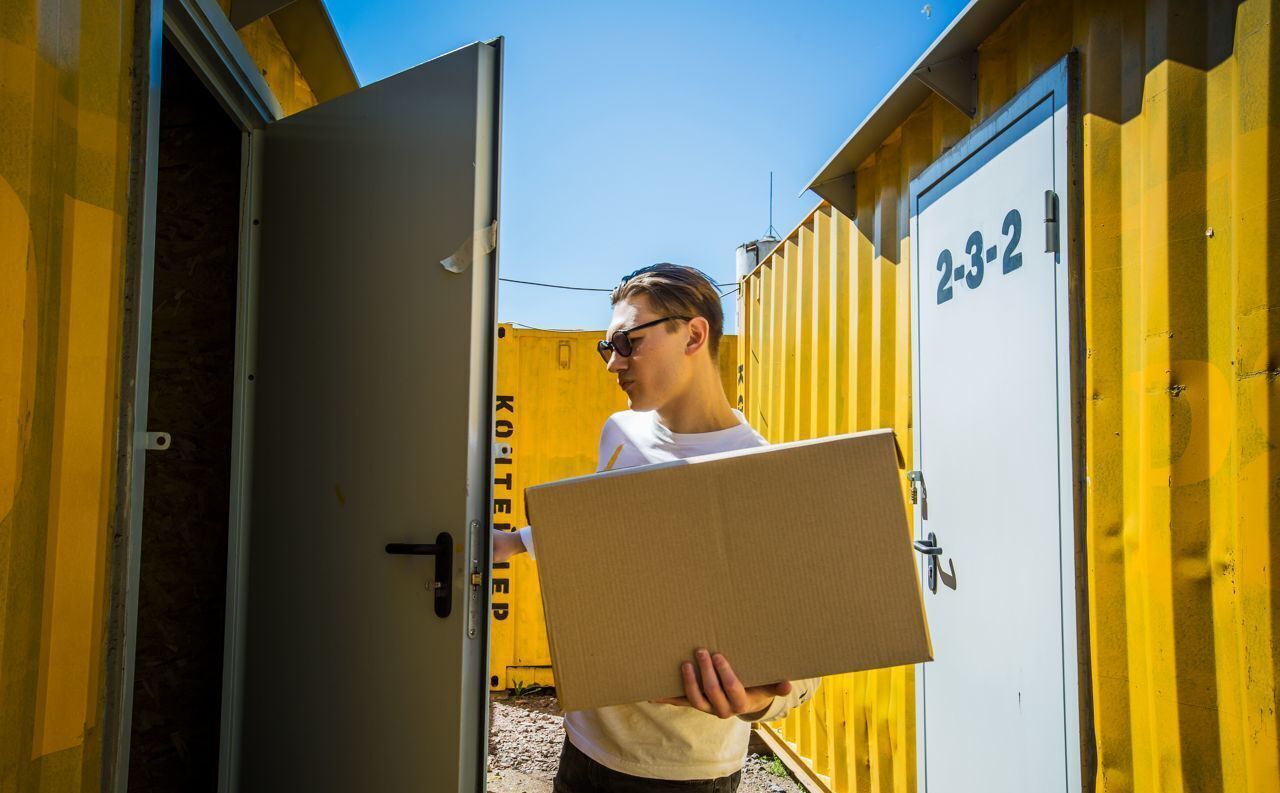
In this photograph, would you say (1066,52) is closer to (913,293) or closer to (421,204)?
(913,293)

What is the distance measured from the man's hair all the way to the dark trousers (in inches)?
34.2

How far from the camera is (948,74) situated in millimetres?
2410

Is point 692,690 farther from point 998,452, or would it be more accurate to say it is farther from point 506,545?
point 998,452

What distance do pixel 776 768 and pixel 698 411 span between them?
331cm

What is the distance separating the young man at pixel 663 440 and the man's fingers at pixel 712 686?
16 cm

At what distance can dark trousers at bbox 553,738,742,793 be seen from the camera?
1.34 metres

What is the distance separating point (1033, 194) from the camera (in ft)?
6.69

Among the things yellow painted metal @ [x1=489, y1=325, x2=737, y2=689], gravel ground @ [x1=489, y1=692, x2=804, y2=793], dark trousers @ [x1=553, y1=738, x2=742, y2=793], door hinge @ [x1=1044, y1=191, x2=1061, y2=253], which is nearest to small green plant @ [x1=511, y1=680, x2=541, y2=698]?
gravel ground @ [x1=489, y1=692, x2=804, y2=793]

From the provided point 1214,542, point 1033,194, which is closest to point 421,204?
point 1033,194

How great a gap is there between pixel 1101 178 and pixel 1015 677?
142 centimetres

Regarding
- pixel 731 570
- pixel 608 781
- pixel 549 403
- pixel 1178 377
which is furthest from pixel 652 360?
pixel 549 403

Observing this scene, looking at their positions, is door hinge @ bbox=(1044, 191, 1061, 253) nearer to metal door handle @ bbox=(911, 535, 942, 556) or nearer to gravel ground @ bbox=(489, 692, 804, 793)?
metal door handle @ bbox=(911, 535, 942, 556)

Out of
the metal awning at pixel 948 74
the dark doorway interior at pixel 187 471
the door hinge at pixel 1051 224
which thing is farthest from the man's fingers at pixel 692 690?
the metal awning at pixel 948 74

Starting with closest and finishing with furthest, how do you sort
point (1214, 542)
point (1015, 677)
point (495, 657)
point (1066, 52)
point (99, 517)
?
point (99, 517) < point (1214, 542) < point (1066, 52) < point (1015, 677) < point (495, 657)
